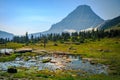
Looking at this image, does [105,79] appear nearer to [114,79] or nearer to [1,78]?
[114,79]

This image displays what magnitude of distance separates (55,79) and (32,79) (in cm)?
540

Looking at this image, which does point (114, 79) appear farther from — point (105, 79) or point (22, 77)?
point (22, 77)

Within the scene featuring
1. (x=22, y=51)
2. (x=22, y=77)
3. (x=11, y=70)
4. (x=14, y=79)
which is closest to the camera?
(x=14, y=79)

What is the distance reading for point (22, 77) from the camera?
46938mm

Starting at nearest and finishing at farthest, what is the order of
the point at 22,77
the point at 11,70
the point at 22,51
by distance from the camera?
1. the point at 22,77
2. the point at 11,70
3. the point at 22,51

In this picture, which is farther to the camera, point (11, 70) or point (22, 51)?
point (22, 51)

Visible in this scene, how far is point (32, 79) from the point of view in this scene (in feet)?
146

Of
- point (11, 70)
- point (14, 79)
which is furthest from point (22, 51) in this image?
point (14, 79)

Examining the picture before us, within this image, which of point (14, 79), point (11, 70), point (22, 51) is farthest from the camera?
point (22, 51)

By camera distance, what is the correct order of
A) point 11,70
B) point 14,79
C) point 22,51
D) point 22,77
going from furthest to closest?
point 22,51
point 11,70
point 22,77
point 14,79

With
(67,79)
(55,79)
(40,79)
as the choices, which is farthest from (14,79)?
(67,79)

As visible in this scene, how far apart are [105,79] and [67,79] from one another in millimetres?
9637

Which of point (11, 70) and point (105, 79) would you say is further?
point (11, 70)

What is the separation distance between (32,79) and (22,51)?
347ft
